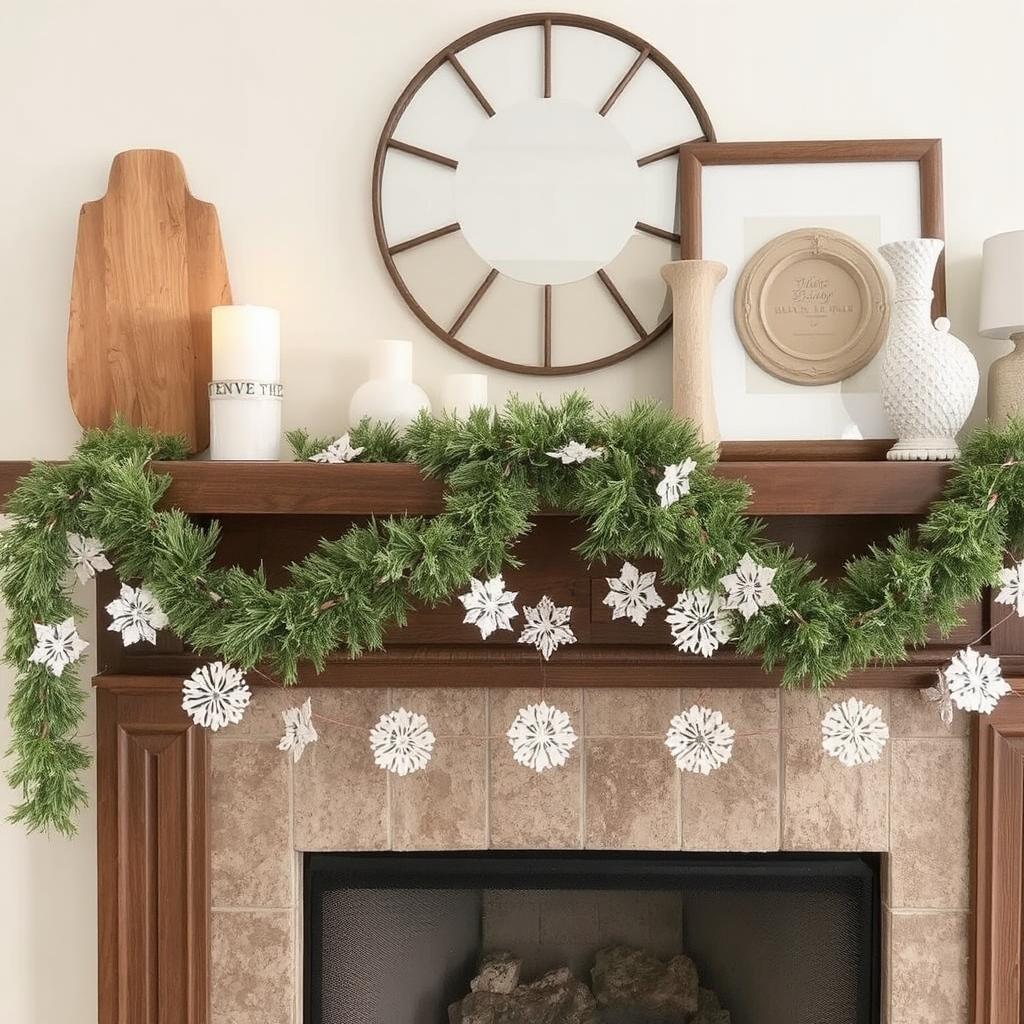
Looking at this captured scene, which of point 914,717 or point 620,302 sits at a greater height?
point 620,302

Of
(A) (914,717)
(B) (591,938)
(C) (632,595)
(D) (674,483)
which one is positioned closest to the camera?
(D) (674,483)

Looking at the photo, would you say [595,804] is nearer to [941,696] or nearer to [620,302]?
[941,696]

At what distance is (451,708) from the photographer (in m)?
1.31

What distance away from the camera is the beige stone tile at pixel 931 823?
129cm

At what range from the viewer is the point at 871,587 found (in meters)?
1.12

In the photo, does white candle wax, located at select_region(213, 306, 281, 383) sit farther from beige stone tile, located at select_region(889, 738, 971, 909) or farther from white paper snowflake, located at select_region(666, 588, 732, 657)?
beige stone tile, located at select_region(889, 738, 971, 909)

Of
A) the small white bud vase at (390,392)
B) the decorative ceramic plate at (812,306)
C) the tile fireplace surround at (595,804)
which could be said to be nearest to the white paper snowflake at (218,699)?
the tile fireplace surround at (595,804)

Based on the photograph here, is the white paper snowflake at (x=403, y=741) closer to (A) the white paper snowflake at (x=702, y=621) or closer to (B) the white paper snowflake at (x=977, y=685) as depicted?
(A) the white paper snowflake at (x=702, y=621)

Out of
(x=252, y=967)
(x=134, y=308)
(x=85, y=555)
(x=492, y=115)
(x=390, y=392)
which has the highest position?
(x=492, y=115)

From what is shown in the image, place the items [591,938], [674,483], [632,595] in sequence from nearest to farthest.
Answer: [674,483]
[632,595]
[591,938]

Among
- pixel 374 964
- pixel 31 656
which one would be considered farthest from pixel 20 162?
pixel 374 964

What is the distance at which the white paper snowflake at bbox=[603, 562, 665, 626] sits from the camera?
1172 millimetres

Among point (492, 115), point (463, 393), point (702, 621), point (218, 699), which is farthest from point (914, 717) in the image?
point (492, 115)

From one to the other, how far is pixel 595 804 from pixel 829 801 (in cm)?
33
